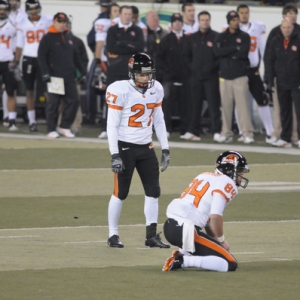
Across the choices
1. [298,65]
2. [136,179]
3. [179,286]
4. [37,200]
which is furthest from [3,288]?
[298,65]

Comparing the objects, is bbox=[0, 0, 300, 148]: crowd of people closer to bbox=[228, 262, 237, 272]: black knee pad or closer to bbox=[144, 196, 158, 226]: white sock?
bbox=[144, 196, 158, 226]: white sock

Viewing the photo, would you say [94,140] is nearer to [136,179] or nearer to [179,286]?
[136,179]

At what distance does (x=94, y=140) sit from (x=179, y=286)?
9.25m

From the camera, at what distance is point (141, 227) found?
29.1 ft

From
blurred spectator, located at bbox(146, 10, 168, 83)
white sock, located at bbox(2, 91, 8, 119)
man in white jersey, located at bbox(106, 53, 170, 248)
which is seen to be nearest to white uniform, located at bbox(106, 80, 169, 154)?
man in white jersey, located at bbox(106, 53, 170, 248)

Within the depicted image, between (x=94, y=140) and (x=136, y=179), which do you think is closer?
(x=136, y=179)

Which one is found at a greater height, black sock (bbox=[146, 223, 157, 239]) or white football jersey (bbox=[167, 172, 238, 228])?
white football jersey (bbox=[167, 172, 238, 228])

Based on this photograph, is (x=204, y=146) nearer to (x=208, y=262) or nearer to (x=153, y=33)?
(x=153, y=33)

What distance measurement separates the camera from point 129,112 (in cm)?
790

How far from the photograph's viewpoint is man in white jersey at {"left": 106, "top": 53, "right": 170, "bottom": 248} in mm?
7820

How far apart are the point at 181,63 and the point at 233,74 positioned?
1.16 m

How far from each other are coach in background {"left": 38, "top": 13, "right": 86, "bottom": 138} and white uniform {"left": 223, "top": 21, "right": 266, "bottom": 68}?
8.96ft

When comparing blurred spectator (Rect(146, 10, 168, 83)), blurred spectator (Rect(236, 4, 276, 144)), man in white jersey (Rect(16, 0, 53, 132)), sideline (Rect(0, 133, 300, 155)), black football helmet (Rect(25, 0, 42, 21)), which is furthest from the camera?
blurred spectator (Rect(146, 10, 168, 83))

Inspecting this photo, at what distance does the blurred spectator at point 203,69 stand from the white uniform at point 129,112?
23.1ft
